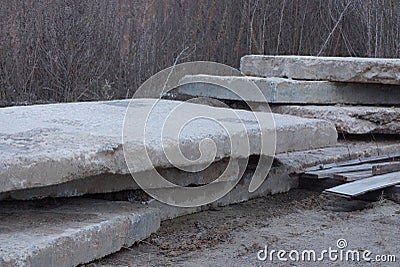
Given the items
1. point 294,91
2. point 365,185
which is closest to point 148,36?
point 294,91

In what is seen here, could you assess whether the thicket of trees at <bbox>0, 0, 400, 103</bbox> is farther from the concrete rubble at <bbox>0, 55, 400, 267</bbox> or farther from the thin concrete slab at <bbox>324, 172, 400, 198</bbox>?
the thin concrete slab at <bbox>324, 172, 400, 198</bbox>

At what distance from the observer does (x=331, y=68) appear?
5910 mm

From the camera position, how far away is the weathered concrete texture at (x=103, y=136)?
2953mm

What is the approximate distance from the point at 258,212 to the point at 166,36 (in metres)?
3.74

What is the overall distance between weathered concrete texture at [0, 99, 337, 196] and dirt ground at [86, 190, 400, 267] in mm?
358

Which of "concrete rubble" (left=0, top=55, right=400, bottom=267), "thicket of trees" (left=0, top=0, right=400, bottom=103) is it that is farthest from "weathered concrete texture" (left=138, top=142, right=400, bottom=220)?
"thicket of trees" (left=0, top=0, right=400, bottom=103)

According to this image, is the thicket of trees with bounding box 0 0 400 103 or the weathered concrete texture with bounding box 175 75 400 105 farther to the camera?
the thicket of trees with bounding box 0 0 400 103

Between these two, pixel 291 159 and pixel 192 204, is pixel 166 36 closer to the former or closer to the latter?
pixel 291 159

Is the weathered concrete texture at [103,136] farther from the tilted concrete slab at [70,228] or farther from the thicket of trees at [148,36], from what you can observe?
the thicket of trees at [148,36]

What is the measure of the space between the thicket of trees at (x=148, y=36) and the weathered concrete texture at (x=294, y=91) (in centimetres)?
115

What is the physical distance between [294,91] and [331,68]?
14.7 inches

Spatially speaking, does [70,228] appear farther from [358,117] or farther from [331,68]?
[331,68]

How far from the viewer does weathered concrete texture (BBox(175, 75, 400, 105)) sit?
581 centimetres

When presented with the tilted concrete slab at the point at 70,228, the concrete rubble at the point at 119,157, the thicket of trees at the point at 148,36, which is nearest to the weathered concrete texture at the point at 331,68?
the concrete rubble at the point at 119,157
